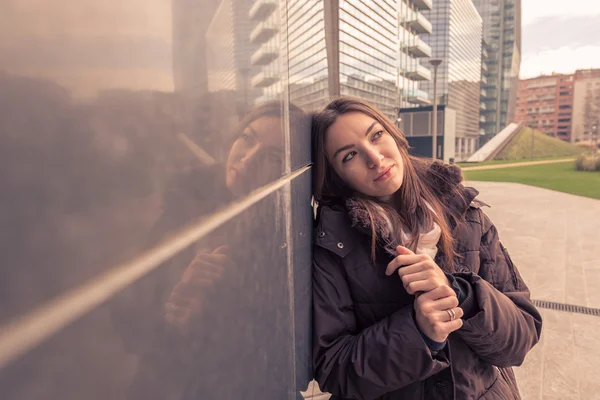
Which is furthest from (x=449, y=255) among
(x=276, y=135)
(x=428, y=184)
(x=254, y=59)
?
(x=254, y=59)

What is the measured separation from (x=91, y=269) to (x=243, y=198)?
35cm

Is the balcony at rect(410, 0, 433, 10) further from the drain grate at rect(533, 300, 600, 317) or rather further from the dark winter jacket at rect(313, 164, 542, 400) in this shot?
the dark winter jacket at rect(313, 164, 542, 400)

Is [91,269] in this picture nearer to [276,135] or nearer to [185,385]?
[185,385]

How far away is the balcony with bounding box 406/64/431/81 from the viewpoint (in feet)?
134

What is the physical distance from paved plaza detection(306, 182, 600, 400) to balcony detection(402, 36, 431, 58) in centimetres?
3269

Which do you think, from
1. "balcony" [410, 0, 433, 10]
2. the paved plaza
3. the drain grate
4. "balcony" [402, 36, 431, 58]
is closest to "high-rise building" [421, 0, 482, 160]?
"balcony" [402, 36, 431, 58]

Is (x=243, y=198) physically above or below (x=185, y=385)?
above

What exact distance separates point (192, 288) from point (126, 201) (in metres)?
0.14

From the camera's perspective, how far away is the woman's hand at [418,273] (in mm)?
1243

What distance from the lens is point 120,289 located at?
27 cm

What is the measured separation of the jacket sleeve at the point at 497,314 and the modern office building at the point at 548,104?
94.6 meters

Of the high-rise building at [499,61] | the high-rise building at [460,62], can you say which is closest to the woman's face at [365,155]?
the high-rise building at [460,62]

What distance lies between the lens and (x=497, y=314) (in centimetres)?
133

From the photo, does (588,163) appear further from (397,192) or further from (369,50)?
(397,192)
